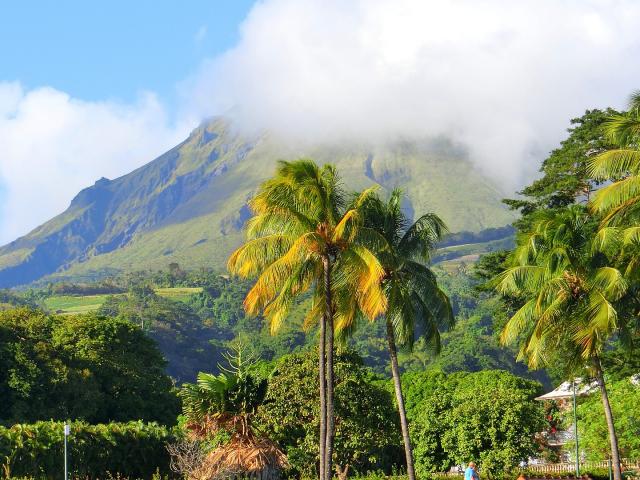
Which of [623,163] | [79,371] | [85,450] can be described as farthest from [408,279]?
[79,371]

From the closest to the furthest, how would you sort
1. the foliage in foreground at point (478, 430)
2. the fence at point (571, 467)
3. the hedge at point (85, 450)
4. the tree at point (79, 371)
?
1. the hedge at point (85, 450)
2. the foliage in foreground at point (478, 430)
3. the fence at point (571, 467)
4. the tree at point (79, 371)

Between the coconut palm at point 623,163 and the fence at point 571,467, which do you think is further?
the fence at point 571,467

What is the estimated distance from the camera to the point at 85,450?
38.6 m

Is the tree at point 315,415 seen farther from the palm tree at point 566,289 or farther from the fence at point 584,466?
the fence at point 584,466

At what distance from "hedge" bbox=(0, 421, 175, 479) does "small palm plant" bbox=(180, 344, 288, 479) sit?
7.52 ft

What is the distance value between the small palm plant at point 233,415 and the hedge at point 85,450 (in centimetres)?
229

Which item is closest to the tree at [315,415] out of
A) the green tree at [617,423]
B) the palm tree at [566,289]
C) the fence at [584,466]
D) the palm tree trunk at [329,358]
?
the palm tree at [566,289]

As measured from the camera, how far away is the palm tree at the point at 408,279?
33.0m

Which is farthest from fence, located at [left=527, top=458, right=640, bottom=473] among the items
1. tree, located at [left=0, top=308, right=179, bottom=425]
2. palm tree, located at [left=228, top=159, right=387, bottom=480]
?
palm tree, located at [left=228, top=159, right=387, bottom=480]

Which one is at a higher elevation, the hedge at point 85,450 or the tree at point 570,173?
the tree at point 570,173

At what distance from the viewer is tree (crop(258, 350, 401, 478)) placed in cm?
4291

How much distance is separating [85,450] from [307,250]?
14109mm

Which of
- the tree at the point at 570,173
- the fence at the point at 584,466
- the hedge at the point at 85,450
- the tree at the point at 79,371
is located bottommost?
the fence at the point at 584,466

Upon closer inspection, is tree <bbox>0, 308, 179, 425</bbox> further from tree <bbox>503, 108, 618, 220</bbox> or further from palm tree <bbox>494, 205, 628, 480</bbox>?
palm tree <bbox>494, 205, 628, 480</bbox>
